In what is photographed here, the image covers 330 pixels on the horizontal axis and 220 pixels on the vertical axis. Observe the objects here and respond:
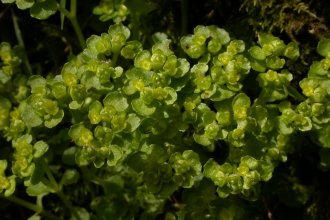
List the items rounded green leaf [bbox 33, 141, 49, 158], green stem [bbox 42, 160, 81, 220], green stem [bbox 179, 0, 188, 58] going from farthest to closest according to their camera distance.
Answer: green stem [bbox 179, 0, 188, 58] → green stem [bbox 42, 160, 81, 220] → rounded green leaf [bbox 33, 141, 49, 158]

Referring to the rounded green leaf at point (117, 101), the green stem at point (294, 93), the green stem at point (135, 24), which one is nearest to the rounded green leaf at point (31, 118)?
the rounded green leaf at point (117, 101)

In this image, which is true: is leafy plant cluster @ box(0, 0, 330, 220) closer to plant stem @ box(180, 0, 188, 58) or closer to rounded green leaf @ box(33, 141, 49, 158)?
rounded green leaf @ box(33, 141, 49, 158)

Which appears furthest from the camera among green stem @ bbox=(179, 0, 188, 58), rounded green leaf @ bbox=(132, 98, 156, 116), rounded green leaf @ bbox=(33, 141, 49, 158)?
green stem @ bbox=(179, 0, 188, 58)

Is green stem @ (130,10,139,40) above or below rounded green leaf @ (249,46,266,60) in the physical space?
below

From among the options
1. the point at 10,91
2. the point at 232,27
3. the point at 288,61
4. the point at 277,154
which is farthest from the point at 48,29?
the point at 277,154

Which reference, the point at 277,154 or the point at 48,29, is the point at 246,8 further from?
the point at 48,29

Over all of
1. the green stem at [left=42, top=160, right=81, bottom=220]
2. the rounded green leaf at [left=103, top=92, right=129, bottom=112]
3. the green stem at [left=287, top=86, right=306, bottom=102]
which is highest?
the rounded green leaf at [left=103, top=92, right=129, bottom=112]

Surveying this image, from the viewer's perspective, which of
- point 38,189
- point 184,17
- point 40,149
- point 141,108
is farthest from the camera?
point 184,17

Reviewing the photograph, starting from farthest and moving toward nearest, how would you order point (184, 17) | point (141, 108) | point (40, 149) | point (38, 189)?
point (184, 17) < point (38, 189) < point (40, 149) < point (141, 108)

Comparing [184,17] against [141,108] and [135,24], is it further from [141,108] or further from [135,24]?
[141,108]

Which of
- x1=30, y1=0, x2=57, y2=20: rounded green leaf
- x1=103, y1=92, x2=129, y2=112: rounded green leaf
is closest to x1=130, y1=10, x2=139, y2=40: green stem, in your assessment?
x1=30, y1=0, x2=57, y2=20: rounded green leaf

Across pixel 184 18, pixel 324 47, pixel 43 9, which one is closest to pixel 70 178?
pixel 43 9

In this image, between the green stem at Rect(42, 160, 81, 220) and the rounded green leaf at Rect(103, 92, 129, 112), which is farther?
the green stem at Rect(42, 160, 81, 220)
